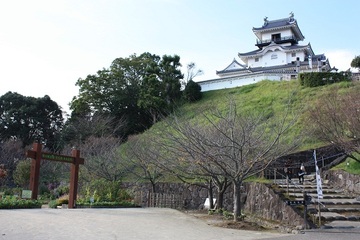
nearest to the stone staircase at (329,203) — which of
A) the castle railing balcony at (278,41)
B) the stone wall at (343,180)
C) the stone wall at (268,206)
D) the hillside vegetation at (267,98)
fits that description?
the stone wall at (343,180)

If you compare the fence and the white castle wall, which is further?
the white castle wall

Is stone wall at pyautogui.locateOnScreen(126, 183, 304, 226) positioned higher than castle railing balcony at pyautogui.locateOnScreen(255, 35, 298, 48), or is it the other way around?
castle railing balcony at pyautogui.locateOnScreen(255, 35, 298, 48)

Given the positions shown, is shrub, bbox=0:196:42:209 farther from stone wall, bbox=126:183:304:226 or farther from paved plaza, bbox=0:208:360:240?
stone wall, bbox=126:183:304:226

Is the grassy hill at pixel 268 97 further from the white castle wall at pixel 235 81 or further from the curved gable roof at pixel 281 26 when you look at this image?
the curved gable roof at pixel 281 26

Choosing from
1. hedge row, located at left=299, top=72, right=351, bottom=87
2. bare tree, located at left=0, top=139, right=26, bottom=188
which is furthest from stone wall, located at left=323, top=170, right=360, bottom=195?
bare tree, located at left=0, top=139, right=26, bottom=188

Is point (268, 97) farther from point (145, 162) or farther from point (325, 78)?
point (145, 162)

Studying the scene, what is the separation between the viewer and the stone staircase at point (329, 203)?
11.0 metres

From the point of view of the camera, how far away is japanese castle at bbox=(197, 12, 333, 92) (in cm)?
4094

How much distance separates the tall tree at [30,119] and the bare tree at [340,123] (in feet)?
88.6

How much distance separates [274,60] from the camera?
5100 centimetres

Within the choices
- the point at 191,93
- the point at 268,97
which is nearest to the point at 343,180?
the point at 268,97

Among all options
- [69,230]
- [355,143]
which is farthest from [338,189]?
[69,230]

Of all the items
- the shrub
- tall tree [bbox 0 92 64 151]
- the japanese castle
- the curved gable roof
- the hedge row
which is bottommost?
the shrub

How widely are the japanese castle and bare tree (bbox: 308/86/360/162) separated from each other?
22806 millimetres
